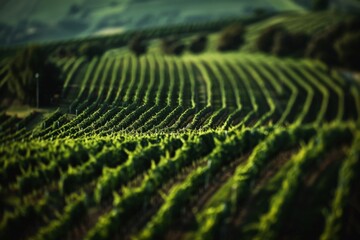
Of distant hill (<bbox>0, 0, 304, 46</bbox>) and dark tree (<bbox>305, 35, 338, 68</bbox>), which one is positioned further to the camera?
distant hill (<bbox>0, 0, 304, 46</bbox>)

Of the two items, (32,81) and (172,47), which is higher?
(32,81)

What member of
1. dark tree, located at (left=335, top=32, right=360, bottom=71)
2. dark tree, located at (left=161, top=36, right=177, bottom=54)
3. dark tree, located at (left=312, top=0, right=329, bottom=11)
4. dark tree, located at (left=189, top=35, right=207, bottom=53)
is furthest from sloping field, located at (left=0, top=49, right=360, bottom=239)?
dark tree, located at (left=312, top=0, right=329, bottom=11)

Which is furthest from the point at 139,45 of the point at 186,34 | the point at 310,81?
the point at 310,81

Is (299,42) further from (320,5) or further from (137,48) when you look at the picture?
(320,5)

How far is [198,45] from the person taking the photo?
333 feet

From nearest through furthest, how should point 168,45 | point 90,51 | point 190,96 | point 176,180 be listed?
point 176,180 → point 190,96 → point 90,51 → point 168,45

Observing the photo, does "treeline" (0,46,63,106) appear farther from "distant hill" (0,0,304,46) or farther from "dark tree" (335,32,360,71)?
"distant hill" (0,0,304,46)

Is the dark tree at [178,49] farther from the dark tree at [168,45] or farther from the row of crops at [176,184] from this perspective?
the row of crops at [176,184]

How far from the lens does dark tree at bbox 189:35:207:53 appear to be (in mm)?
100562

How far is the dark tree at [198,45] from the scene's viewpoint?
100562mm

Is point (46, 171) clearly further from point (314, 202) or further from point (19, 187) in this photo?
point (314, 202)

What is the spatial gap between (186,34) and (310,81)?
2126 inches

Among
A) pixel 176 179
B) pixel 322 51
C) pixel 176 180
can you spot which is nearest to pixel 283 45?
pixel 322 51

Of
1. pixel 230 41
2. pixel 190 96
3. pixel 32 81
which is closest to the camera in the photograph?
pixel 190 96
